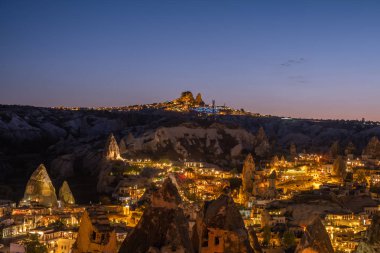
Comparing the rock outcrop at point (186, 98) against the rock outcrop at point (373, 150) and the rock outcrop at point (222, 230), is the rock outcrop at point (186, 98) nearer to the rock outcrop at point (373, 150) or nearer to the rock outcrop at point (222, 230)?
the rock outcrop at point (373, 150)

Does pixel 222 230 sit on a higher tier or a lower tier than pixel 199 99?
lower

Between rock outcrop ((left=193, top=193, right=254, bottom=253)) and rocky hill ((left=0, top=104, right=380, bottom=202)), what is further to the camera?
rocky hill ((left=0, top=104, right=380, bottom=202))

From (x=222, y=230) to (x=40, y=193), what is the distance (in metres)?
48.4

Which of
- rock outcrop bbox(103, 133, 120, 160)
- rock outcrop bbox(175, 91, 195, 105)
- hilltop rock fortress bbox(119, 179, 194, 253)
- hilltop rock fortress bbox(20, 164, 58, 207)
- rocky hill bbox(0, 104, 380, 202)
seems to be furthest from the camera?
rock outcrop bbox(175, 91, 195, 105)

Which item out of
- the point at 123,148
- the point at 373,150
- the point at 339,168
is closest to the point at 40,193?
the point at 123,148

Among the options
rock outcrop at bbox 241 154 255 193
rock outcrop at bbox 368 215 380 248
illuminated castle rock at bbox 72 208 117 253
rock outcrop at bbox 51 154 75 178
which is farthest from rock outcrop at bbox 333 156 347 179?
illuminated castle rock at bbox 72 208 117 253

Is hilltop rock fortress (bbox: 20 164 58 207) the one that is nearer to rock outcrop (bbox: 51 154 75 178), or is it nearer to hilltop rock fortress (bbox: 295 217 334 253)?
rock outcrop (bbox: 51 154 75 178)

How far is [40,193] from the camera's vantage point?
5725 centimetres

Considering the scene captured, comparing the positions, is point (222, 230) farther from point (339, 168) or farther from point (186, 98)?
point (186, 98)

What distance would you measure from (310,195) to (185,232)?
45.6m

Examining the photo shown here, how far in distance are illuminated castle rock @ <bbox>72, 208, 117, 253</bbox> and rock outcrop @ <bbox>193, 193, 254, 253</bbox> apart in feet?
7.53

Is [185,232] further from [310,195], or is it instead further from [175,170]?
[175,170]

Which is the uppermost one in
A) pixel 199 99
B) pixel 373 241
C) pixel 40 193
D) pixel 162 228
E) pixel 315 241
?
pixel 199 99

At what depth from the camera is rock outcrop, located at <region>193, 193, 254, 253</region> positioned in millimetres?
12289
